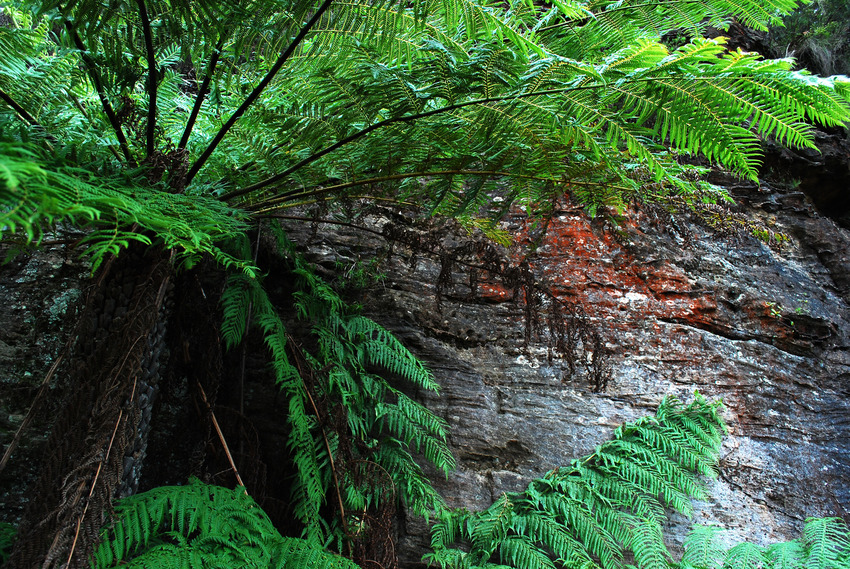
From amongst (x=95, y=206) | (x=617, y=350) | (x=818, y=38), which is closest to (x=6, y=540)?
(x=95, y=206)

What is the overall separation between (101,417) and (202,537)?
474 mm

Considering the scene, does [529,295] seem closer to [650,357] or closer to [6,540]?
[650,357]

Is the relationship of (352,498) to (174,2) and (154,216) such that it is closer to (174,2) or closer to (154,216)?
(154,216)

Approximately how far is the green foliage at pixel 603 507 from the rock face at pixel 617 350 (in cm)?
13

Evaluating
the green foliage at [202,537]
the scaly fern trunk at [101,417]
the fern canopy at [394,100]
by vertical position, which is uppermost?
the fern canopy at [394,100]

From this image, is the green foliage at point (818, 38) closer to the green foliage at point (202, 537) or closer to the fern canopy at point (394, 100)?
the fern canopy at point (394, 100)

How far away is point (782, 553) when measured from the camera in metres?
2.21

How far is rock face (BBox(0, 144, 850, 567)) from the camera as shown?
257 centimetres

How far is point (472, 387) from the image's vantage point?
9.20 ft

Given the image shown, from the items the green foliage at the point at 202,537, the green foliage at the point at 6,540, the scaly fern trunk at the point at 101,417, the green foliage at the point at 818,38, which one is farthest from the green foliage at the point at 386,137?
the green foliage at the point at 818,38

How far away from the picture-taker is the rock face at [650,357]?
8.80 ft

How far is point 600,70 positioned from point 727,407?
2310 millimetres

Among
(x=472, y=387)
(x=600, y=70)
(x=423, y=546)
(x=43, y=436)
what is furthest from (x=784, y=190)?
(x=43, y=436)

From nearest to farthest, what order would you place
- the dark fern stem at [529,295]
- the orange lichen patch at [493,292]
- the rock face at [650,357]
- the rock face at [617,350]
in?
the dark fern stem at [529,295], the rock face at [617,350], the rock face at [650,357], the orange lichen patch at [493,292]
